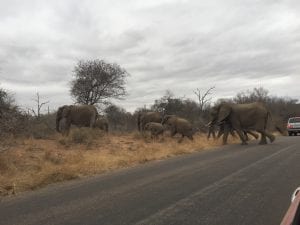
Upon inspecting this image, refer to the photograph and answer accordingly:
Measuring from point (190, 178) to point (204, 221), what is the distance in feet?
16.6

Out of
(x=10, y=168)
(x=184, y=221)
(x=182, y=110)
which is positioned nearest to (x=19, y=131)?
(x=10, y=168)

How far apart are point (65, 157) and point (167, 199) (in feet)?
30.4

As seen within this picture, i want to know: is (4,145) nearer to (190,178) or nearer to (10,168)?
(10,168)

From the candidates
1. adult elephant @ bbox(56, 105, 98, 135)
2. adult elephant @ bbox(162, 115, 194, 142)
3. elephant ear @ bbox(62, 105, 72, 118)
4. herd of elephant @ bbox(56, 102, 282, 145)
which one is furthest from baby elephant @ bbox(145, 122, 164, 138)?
elephant ear @ bbox(62, 105, 72, 118)

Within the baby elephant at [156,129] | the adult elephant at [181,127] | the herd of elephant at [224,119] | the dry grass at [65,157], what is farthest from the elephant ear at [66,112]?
the adult elephant at [181,127]

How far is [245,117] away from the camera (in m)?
28.2

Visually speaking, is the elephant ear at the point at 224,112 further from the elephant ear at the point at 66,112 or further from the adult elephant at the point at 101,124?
the elephant ear at the point at 66,112

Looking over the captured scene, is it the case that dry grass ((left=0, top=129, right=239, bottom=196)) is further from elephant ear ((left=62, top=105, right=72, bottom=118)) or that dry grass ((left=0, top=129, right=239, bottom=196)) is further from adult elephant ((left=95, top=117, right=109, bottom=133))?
adult elephant ((left=95, top=117, right=109, bottom=133))

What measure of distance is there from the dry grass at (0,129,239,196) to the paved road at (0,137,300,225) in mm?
874

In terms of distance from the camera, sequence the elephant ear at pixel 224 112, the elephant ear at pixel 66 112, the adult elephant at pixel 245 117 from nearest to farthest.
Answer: the elephant ear at pixel 66 112 < the adult elephant at pixel 245 117 < the elephant ear at pixel 224 112

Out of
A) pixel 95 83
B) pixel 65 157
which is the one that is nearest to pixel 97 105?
pixel 95 83

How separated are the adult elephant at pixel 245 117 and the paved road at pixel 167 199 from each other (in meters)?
13.4

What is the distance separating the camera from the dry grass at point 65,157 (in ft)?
43.4

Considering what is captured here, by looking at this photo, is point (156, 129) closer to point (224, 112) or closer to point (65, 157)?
point (224, 112)
